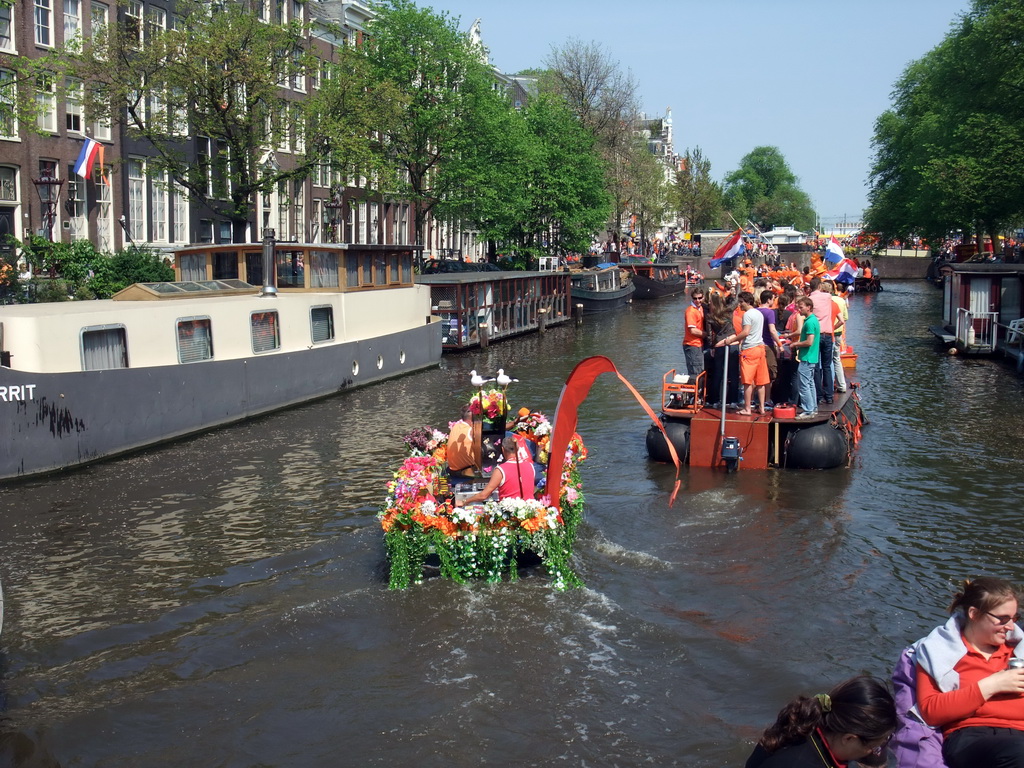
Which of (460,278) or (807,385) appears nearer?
(807,385)

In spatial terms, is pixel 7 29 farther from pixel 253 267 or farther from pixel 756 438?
pixel 756 438

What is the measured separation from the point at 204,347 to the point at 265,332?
203 cm

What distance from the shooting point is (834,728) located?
4.62 metres

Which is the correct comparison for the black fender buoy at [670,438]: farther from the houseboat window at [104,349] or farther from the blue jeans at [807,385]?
the houseboat window at [104,349]

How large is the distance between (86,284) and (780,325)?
21.1 m

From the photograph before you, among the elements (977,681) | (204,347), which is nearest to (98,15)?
(204,347)

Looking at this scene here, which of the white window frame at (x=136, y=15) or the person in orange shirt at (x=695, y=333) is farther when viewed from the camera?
the white window frame at (x=136, y=15)

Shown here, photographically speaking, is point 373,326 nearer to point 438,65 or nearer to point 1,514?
point 1,514

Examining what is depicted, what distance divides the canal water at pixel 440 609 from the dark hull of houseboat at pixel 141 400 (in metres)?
0.53

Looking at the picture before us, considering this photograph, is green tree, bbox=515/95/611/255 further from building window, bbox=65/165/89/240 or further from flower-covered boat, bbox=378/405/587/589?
flower-covered boat, bbox=378/405/587/589

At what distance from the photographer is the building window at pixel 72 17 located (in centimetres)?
3606

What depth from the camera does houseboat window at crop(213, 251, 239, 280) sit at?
2633cm

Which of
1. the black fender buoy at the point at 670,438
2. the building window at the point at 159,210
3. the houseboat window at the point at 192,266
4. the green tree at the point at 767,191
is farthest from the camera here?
the green tree at the point at 767,191

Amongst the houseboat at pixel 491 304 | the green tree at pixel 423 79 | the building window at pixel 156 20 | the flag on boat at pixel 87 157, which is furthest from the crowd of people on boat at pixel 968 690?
the green tree at pixel 423 79
